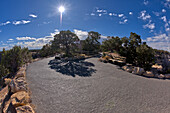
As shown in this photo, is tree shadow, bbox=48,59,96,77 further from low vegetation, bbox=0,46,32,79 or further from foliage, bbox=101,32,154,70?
foliage, bbox=101,32,154,70

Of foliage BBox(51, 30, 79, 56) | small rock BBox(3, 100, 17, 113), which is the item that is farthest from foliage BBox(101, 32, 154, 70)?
small rock BBox(3, 100, 17, 113)

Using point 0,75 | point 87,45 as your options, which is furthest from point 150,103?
point 87,45

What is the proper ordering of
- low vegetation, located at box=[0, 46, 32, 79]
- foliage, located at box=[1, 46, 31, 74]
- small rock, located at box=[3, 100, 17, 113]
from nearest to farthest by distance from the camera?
small rock, located at box=[3, 100, 17, 113], low vegetation, located at box=[0, 46, 32, 79], foliage, located at box=[1, 46, 31, 74]

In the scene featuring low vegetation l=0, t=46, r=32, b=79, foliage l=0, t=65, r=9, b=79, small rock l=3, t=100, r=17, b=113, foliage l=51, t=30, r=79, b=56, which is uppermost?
foliage l=51, t=30, r=79, b=56

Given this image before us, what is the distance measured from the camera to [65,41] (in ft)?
52.2

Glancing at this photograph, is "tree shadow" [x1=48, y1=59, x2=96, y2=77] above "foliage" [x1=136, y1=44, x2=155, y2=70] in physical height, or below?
below

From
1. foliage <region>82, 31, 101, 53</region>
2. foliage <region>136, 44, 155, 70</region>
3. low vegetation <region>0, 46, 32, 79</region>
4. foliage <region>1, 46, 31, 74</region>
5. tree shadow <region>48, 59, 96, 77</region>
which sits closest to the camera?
tree shadow <region>48, 59, 96, 77</region>

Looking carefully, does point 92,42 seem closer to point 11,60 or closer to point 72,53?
point 72,53

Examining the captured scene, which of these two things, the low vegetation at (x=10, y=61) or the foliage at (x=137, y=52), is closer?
the low vegetation at (x=10, y=61)

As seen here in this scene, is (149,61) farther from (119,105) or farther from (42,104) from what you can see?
(42,104)

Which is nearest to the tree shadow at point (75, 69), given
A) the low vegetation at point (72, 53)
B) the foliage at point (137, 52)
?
the low vegetation at point (72, 53)

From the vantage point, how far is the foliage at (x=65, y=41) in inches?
615

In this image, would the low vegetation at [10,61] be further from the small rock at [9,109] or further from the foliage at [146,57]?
the foliage at [146,57]

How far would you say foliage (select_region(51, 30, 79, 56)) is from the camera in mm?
15609
